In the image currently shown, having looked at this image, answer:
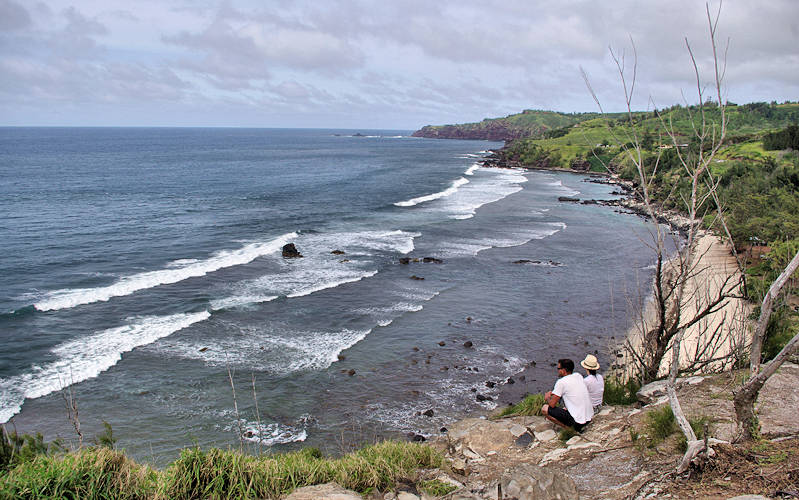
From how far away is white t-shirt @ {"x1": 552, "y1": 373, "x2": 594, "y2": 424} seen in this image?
883 centimetres

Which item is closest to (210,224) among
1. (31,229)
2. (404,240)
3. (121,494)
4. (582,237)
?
(31,229)

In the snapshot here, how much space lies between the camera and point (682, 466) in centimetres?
589

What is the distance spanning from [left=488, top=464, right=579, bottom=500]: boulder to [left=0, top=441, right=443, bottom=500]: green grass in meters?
1.98

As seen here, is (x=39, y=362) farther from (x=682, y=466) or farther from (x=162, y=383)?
(x=682, y=466)

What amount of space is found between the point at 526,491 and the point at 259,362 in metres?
14.9

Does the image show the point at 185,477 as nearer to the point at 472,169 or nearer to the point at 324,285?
the point at 324,285

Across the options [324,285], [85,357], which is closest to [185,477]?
[85,357]

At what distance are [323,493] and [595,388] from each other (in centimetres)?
554

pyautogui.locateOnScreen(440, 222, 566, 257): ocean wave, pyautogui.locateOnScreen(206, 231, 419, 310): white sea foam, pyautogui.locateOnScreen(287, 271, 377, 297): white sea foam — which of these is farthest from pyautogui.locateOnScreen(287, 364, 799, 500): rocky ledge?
pyautogui.locateOnScreen(440, 222, 566, 257): ocean wave

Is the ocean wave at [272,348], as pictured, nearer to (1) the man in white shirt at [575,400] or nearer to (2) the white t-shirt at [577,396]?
(1) the man in white shirt at [575,400]

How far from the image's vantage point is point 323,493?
6.91 m

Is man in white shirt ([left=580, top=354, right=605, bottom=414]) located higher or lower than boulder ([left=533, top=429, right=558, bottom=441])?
higher

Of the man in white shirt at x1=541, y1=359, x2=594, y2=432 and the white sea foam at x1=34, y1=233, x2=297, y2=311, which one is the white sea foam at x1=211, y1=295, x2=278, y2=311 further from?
the man in white shirt at x1=541, y1=359, x2=594, y2=432

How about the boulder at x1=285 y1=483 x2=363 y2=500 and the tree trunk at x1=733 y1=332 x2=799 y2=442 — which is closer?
the tree trunk at x1=733 y1=332 x2=799 y2=442
